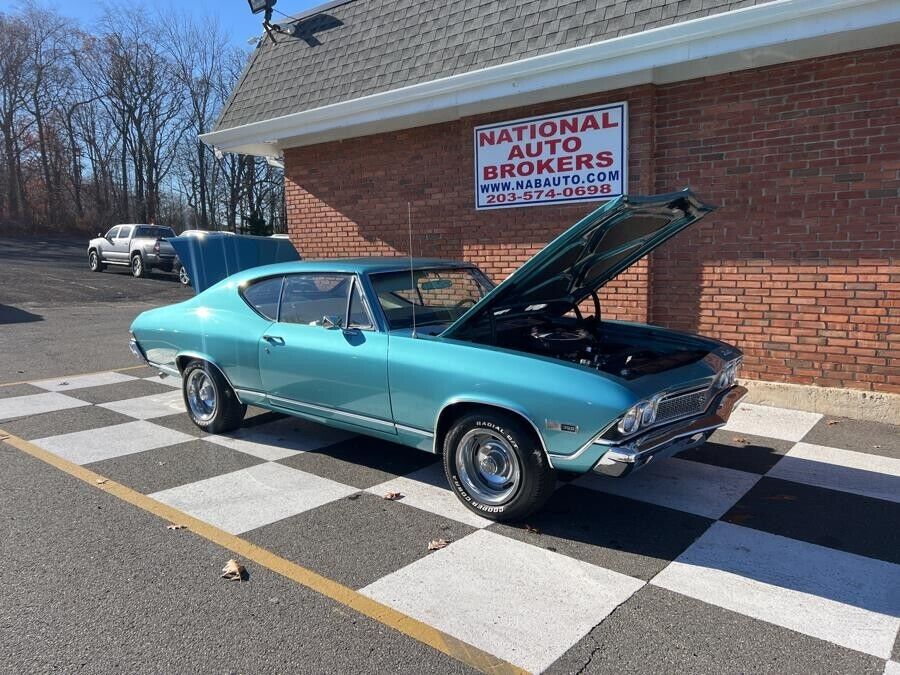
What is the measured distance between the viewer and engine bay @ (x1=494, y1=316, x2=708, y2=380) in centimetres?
423

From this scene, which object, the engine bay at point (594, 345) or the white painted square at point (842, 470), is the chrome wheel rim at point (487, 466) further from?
the white painted square at point (842, 470)

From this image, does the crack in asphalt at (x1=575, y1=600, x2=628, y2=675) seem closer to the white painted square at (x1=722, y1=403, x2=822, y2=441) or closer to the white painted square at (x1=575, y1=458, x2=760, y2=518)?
the white painted square at (x1=575, y1=458, x2=760, y2=518)

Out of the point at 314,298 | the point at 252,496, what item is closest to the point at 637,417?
the point at 252,496

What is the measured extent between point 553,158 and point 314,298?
3.63 meters

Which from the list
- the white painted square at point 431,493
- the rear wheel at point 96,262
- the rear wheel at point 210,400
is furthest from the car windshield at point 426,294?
the rear wheel at point 96,262

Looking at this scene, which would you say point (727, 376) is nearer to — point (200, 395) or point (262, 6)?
point (200, 395)

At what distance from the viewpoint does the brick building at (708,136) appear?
574cm

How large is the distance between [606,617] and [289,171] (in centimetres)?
898

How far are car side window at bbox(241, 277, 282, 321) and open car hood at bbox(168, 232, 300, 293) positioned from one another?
3279 millimetres

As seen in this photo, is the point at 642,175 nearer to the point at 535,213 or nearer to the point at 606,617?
the point at 535,213

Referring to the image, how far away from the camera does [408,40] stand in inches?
329

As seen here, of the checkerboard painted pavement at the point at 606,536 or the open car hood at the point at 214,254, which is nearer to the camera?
the checkerboard painted pavement at the point at 606,536

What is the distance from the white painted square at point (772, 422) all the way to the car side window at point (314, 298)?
3460 mm

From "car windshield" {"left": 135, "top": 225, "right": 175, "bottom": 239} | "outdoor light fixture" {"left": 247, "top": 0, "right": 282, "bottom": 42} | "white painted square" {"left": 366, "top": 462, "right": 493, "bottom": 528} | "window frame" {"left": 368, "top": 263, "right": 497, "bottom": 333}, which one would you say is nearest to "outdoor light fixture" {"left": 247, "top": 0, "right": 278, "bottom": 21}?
"outdoor light fixture" {"left": 247, "top": 0, "right": 282, "bottom": 42}
